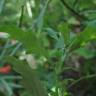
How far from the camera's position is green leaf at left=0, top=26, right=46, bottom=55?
0.54 meters

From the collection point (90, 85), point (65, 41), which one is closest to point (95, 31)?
point (65, 41)

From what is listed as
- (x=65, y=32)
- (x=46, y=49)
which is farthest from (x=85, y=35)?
(x=46, y=49)

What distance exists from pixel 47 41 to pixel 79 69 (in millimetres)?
152

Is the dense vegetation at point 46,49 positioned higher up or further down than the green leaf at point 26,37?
further down

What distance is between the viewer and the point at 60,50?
0.60 metres

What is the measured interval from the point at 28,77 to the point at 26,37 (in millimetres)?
59

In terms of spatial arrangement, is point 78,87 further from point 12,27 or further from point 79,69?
point 12,27

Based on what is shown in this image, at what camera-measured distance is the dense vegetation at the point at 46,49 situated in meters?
0.56

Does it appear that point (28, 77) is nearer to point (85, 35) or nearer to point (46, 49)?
point (85, 35)

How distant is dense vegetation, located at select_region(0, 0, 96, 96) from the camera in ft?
1.84

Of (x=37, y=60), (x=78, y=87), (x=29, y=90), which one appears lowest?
(x=78, y=87)

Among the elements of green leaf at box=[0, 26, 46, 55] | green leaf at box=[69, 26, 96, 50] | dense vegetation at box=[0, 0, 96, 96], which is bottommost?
dense vegetation at box=[0, 0, 96, 96]

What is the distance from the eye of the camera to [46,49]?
39.2 inches

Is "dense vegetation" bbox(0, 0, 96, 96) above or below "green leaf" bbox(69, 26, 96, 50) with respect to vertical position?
below
